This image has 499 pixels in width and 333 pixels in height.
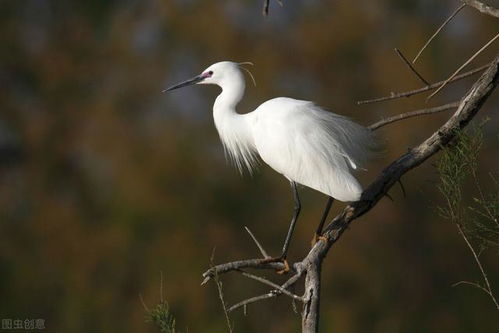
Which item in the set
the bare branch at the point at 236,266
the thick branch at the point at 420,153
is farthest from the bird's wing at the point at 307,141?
the bare branch at the point at 236,266

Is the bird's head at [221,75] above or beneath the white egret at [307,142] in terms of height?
above

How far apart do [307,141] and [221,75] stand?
1.69ft

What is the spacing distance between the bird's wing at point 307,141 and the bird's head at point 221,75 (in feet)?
0.79

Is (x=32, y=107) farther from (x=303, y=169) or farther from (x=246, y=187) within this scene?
(x=303, y=169)

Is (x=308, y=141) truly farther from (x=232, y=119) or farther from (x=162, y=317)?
(x=162, y=317)

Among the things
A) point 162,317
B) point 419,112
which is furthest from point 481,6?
point 162,317

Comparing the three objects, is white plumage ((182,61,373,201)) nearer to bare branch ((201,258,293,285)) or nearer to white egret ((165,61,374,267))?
white egret ((165,61,374,267))

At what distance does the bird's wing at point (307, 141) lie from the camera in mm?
3145

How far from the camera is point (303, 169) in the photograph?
320 centimetres

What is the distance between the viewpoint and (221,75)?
3.51m

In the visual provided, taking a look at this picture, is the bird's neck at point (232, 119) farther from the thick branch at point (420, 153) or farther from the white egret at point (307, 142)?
the thick branch at point (420, 153)

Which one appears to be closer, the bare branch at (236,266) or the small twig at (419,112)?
the bare branch at (236,266)

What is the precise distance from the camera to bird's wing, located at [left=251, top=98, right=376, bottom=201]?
10.3 feet

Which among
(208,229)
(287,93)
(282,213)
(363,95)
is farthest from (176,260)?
(363,95)
